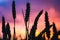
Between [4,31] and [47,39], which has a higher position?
[4,31]

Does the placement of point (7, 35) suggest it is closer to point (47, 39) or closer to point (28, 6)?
point (28, 6)

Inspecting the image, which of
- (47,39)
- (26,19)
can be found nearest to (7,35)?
(26,19)

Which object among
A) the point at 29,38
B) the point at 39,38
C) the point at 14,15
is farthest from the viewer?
the point at 14,15

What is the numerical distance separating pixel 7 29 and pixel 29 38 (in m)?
0.31

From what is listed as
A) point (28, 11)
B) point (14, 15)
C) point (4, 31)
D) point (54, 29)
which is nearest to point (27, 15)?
point (28, 11)

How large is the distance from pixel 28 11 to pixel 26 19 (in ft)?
0.36

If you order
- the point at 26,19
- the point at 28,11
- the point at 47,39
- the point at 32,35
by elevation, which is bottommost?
the point at 47,39

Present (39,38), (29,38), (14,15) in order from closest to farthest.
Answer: (39,38)
(29,38)
(14,15)

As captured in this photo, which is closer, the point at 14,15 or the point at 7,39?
the point at 7,39

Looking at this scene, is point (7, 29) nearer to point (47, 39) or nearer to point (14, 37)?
point (14, 37)

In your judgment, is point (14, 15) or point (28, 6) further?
point (14, 15)

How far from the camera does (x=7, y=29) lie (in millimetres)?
1681

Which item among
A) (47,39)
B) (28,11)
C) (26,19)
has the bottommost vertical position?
(47,39)

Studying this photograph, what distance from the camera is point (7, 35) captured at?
5.73 feet
